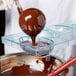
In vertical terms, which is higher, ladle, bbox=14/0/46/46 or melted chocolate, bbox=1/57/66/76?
ladle, bbox=14/0/46/46

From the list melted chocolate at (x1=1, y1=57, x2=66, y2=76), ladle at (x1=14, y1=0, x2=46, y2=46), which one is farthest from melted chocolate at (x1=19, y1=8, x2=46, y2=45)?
melted chocolate at (x1=1, y1=57, x2=66, y2=76)

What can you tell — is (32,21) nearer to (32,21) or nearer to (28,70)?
(32,21)

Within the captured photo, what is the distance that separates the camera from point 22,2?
0.90 metres

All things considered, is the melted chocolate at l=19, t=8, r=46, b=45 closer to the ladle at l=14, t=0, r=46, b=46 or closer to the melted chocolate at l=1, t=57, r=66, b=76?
the ladle at l=14, t=0, r=46, b=46

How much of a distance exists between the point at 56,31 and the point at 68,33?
0.04 metres

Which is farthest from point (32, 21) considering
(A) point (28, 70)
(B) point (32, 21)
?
(A) point (28, 70)

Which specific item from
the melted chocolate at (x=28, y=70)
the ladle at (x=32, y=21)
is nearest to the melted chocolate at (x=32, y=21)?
the ladle at (x=32, y=21)

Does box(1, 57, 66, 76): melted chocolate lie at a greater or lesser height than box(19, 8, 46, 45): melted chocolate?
lesser

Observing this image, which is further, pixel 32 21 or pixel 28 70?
pixel 28 70

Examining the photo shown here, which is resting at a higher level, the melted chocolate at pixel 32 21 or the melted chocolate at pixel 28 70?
the melted chocolate at pixel 32 21

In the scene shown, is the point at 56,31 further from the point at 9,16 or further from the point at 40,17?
the point at 9,16

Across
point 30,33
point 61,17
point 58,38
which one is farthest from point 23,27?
point 61,17

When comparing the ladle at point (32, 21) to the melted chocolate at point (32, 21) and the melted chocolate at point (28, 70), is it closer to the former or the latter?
the melted chocolate at point (32, 21)

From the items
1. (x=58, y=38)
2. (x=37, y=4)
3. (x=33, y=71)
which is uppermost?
(x=37, y=4)
